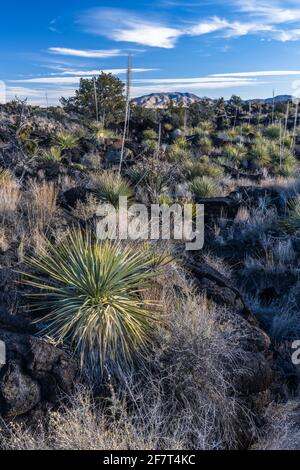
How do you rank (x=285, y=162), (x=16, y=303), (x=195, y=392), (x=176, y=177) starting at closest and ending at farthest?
(x=195, y=392)
(x=16, y=303)
(x=176, y=177)
(x=285, y=162)

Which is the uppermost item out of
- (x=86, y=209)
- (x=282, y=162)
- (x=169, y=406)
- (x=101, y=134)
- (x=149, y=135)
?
(x=149, y=135)

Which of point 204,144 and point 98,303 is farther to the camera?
point 204,144

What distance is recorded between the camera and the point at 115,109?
2852 cm

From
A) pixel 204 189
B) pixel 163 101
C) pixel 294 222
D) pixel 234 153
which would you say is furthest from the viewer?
pixel 163 101

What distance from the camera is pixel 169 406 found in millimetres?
→ 3838

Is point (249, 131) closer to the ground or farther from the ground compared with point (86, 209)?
farther from the ground

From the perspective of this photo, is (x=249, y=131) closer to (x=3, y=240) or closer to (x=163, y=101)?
(x=3, y=240)

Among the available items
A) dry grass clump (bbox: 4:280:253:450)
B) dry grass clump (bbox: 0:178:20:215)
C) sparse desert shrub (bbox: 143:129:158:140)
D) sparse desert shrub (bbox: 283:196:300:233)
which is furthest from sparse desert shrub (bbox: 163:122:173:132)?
dry grass clump (bbox: 4:280:253:450)

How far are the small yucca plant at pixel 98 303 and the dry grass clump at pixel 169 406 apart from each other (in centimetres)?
23

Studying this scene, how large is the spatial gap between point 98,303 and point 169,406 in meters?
1.16

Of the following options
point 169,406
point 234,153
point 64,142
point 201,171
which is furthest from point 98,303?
point 234,153

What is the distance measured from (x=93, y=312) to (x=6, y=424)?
3.92ft
